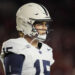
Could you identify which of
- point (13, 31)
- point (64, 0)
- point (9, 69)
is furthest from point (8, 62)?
point (64, 0)

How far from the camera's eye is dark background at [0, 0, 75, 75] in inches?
197

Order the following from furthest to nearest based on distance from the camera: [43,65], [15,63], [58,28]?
[58,28] → [43,65] → [15,63]

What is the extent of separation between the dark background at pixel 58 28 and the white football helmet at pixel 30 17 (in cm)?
206

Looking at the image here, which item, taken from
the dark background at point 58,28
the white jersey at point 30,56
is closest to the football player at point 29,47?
the white jersey at point 30,56

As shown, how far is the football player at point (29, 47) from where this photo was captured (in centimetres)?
271

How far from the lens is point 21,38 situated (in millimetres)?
2826

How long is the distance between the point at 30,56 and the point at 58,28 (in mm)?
2498

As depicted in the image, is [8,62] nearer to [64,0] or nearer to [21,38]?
[21,38]

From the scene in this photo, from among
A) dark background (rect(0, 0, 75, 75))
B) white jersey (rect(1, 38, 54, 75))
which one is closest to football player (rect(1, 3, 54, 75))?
white jersey (rect(1, 38, 54, 75))

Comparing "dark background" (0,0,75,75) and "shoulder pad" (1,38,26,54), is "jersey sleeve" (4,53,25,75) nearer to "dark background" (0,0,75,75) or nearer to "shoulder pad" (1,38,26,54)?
"shoulder pad" (1,38,26,54)

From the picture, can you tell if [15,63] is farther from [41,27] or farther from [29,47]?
[41,27]

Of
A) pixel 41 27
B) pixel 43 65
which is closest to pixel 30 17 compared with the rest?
pixel 41 27

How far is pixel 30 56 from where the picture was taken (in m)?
2.73

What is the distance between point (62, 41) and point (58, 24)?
20 centimetres
